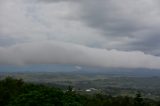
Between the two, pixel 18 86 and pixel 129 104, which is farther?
pixel 129 104

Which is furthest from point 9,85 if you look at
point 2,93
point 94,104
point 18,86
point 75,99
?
point 75,99

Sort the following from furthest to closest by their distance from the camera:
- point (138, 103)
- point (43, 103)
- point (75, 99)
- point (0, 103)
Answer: point (138, 103) < point (0, 103) < point (75, 99) < point (43, 103)

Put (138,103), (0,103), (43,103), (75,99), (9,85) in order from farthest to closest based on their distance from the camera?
(138,103) < (9,85) < (0,103) < (75,99) < (43,103)

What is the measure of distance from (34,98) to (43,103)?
1.53 m

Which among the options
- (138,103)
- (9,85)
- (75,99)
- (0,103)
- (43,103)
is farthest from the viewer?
(138,103)

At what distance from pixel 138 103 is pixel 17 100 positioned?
1638 inches

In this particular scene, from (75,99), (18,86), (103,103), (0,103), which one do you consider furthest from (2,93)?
(103,103)

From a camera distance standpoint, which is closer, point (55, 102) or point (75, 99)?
point (55, 102)

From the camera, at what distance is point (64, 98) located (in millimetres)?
58906

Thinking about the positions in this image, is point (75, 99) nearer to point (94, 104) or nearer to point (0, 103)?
point (0, 103)

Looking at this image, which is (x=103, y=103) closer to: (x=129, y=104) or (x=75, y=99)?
(x=129, y=104)

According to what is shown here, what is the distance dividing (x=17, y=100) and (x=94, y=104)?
113ft

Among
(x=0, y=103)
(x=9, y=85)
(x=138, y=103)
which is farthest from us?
(x=138, y=103)

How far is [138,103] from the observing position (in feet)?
302
